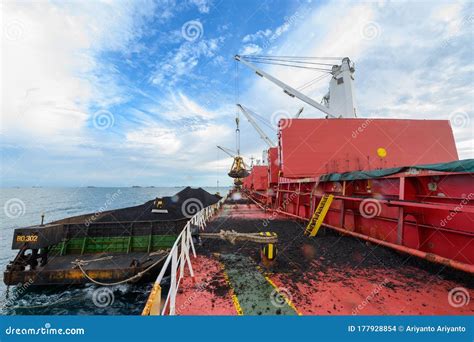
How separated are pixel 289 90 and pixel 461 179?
1916 cm

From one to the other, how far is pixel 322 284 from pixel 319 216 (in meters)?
4.39

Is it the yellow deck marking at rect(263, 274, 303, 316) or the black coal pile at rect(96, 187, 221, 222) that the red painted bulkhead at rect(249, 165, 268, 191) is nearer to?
the black coal pile at rect(96, 187, 221, 222)

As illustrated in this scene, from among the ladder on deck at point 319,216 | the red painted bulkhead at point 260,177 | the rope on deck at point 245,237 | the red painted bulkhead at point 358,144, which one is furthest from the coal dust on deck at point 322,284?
the red painted bulkhead at point 260,177

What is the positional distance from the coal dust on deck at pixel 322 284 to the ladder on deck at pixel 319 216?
1.73 m

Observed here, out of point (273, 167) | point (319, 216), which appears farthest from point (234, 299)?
point (273, 167)

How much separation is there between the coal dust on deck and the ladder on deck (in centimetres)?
173

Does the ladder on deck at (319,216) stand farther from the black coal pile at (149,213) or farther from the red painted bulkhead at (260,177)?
the red painted bulkhead at (260,177)

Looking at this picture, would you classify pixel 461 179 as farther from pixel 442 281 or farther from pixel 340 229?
pixel 340 229

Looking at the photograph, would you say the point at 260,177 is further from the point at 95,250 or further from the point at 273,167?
the point at 95,250

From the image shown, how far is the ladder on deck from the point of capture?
Answer: 27.5 ft

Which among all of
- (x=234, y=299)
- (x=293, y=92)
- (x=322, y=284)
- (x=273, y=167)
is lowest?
(x=234, y=299)

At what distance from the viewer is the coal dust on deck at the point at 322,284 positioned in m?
3.57

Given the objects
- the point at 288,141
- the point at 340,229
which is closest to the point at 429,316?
the point at 340,229

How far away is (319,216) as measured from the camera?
852 centimetres
